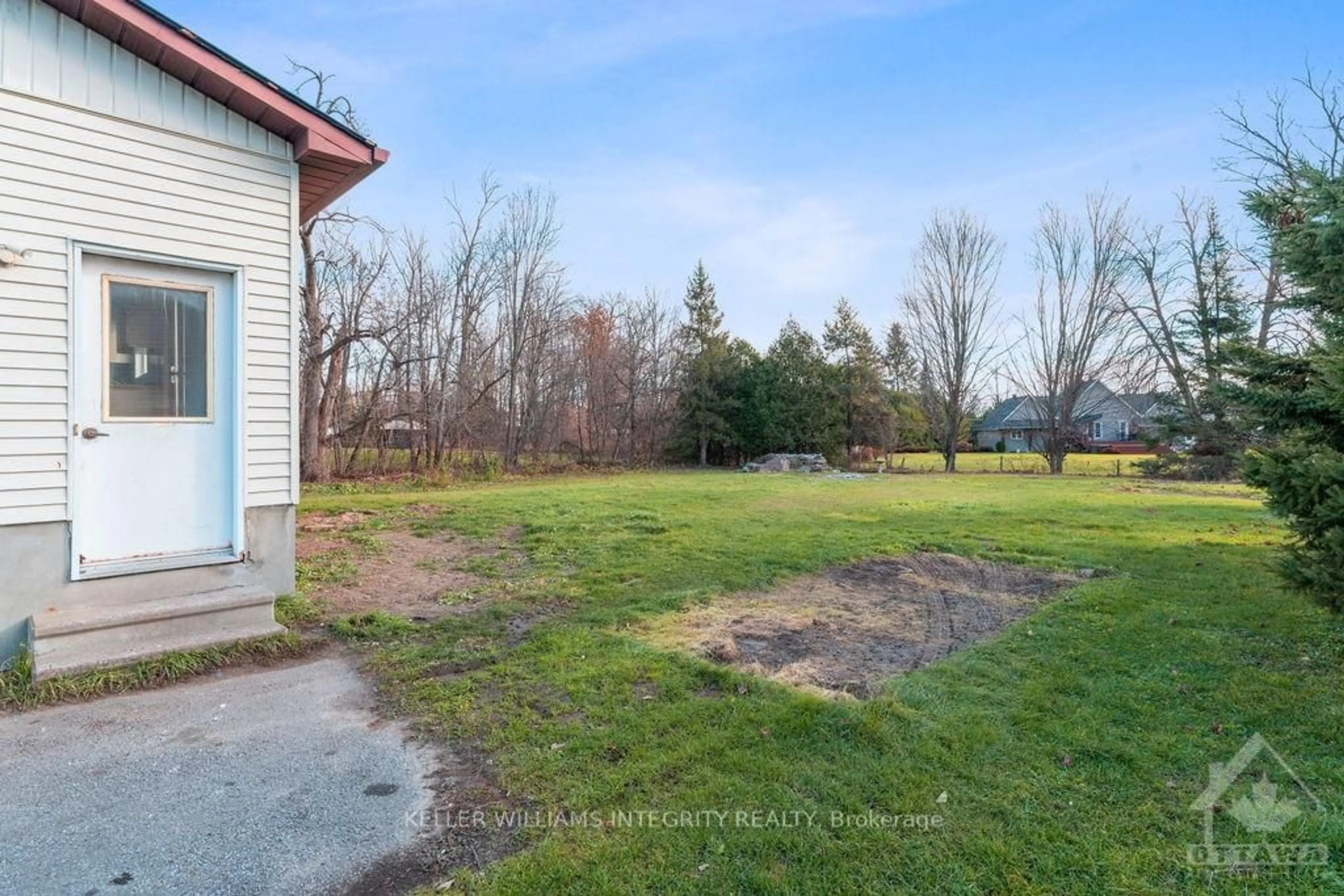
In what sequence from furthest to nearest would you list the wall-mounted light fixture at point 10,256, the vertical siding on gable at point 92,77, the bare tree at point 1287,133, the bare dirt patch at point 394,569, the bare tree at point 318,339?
the bare tree at point 318,339 → the bare tree at point 1287,133 → the bare dirt patch at point 394,569 → the vertical siding on gable at point 92,77 → the wall-mounted light fixture at point 10,256

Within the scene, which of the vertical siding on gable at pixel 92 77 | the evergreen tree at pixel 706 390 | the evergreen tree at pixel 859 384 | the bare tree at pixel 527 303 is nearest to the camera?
the vertical siding on gable at pixel 92 77

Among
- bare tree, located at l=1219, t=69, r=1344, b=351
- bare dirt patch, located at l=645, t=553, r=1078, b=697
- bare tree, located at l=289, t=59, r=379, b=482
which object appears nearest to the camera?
bare dirt patch, located at l=645, t=553, r=1078, b=697

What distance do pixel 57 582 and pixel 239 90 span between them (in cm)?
303

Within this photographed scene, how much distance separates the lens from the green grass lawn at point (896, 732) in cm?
188

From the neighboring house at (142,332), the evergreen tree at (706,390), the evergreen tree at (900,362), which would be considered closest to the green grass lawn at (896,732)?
the neighboring house at (142,332)

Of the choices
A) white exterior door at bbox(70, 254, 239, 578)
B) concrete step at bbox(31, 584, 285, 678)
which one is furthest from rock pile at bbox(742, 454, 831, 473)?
concrete step at bbox(31, 584, 285, 678)

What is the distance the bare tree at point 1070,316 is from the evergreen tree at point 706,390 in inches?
474

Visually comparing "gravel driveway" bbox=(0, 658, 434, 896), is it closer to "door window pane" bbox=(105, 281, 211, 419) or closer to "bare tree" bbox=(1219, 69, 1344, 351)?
"door window pane" bbox=(105, 281, 211, 419)

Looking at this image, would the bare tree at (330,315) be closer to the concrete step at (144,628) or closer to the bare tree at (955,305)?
the concrete step at (144,628)

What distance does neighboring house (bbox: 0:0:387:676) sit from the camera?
3.43m

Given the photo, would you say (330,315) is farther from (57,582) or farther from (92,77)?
(57,582)

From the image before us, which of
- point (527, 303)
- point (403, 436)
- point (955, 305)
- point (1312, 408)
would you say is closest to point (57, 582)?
point (1312, 408)

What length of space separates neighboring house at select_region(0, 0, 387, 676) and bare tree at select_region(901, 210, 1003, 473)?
24899 mm

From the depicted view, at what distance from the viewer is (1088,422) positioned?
87.5 ft
